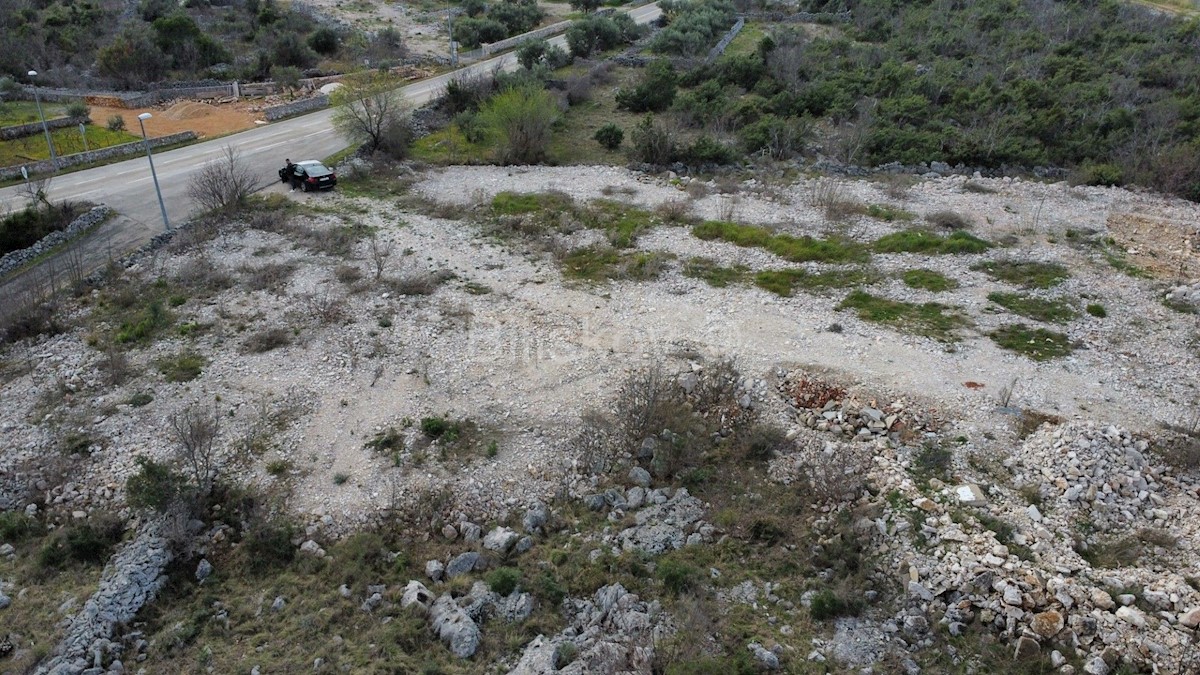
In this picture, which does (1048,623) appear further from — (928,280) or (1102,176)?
(1102,176)

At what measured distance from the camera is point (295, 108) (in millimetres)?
48938

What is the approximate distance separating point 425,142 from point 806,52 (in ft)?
101

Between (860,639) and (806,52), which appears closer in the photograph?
(860,639)

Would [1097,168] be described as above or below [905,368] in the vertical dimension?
above

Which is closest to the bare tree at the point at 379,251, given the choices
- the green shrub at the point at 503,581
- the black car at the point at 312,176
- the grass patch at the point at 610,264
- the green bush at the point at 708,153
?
the black car at the point at 312,176

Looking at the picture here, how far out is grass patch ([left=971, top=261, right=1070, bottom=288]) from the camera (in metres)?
26.7

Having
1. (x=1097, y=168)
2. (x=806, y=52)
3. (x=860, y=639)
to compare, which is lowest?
(x=860, y=639)

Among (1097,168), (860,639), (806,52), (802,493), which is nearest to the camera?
(860,639)

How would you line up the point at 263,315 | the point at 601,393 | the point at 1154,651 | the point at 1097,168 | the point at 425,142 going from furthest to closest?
1. the point at 425,142
2. the point at 1097,168
3. the point at 263,315
4. the point at 601,393
5. the point at 1154,651

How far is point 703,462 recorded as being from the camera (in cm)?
1903

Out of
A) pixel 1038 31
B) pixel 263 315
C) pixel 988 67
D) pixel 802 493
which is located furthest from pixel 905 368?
pixel 1038 31

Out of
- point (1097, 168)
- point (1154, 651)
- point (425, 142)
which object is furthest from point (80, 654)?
point (1097, 168)

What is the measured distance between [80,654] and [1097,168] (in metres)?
42.2

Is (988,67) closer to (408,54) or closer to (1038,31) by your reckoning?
(1038,31)
